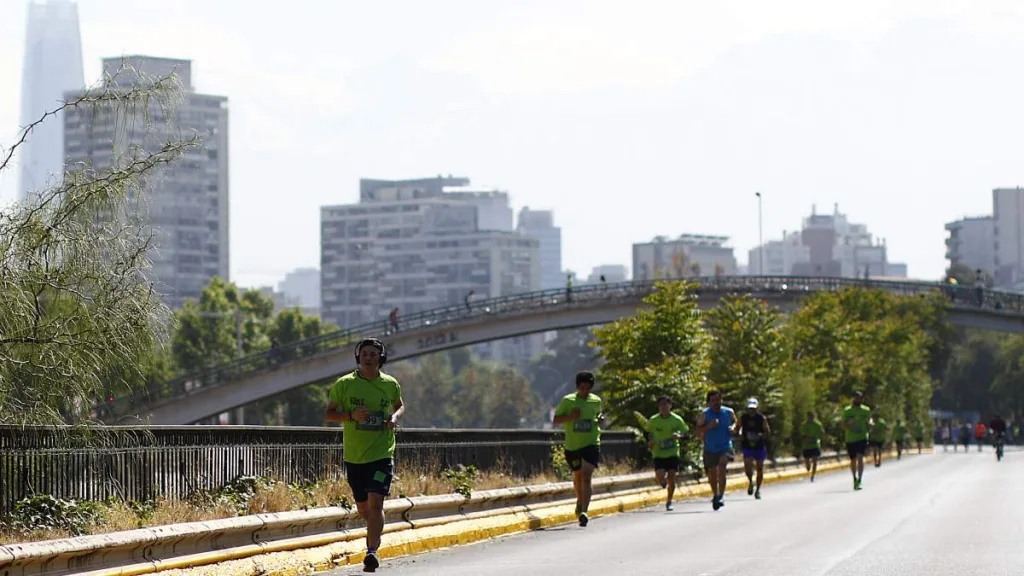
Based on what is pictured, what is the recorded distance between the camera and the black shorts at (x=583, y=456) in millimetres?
22047

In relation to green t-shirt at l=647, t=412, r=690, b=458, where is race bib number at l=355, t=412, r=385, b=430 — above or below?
above

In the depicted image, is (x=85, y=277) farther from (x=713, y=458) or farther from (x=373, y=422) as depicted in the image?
(x=713, y=458)

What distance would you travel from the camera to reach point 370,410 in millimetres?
15016

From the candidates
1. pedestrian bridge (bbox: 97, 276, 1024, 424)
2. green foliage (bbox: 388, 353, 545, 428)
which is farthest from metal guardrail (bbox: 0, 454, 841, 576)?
green foliage (bbox: 388, 353, 545, 428)

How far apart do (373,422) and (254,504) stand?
2103 millimetres

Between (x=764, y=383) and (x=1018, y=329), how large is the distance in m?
57.3

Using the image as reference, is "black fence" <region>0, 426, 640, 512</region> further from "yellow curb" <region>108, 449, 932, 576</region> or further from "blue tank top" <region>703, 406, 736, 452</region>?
"blue tank top" <region>703, 406, 736, 452</region>

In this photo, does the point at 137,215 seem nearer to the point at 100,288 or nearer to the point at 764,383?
the point at 100,288

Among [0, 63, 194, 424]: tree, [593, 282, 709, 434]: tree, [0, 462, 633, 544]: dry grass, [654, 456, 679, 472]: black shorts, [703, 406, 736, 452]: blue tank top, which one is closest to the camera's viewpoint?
[0, 462, 633, 544]: dry grass

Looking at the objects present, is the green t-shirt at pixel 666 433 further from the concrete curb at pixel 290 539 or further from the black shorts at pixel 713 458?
the concrete curb at pixel 290 539

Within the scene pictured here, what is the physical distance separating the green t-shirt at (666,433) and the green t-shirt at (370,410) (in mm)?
12539

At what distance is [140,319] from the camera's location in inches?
589

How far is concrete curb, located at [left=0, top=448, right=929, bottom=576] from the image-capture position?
12695 millimetres

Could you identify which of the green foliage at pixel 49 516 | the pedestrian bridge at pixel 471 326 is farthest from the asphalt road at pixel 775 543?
the pedestrian bridge at pixel 471 326
